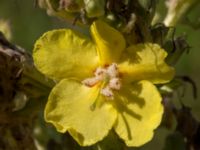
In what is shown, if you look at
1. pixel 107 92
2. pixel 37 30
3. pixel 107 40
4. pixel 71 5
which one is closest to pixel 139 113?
pixel 107 92

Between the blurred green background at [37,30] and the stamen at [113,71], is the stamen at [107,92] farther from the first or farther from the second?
the blurred green background at [37,30]

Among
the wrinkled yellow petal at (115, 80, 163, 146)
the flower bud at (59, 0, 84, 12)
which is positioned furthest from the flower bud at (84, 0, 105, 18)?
the wrinkled yellow petal at (115, 80, 163, 146)

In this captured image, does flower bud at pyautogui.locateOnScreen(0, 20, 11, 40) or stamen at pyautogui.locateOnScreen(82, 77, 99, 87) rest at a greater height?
stamen at pyautogui.locateOnScreen(82, 77, 99, 87)

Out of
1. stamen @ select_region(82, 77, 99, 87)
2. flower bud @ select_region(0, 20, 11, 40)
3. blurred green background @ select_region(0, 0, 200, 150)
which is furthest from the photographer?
blurred green background @ select_region(0, 0, 200, 150)

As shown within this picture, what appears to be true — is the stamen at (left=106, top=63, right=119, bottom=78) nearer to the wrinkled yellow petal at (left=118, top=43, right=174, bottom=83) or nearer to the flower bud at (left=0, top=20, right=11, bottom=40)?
the wrinkled yellow petal at (left=118, top=43, right=174, bottom=83)

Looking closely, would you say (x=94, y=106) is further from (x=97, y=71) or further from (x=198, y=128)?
(x=198, y=128)

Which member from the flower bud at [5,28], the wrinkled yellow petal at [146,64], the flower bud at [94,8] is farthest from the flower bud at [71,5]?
the flower bud at [5,28]

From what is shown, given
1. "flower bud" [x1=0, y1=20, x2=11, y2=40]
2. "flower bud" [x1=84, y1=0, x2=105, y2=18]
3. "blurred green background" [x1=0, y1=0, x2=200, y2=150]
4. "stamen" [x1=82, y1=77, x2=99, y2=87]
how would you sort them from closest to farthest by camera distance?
1. "flower bud" [x1=84, y1=0, x2=105, y2=18]
2. "stamen" [x1=82, y1=77, x2=99, y2=87]
3. "flower bud" [x1=0, y1=20, x2=11, y2=40]
4. "blurred green background" [x1=0, y1=0, x2=200, y2=150]

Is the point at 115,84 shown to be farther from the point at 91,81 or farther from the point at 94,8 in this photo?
the point at 94,8
